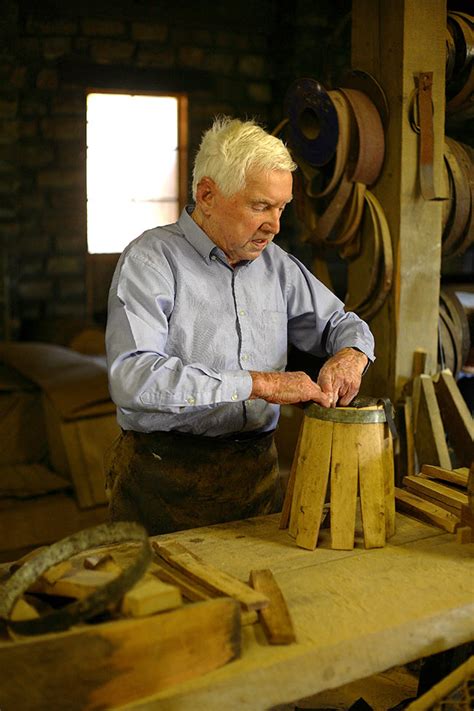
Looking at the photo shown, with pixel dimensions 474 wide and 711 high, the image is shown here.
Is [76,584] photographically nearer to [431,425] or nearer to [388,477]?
[388,477]

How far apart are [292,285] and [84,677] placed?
1.69 m

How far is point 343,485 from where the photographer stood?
2346mm

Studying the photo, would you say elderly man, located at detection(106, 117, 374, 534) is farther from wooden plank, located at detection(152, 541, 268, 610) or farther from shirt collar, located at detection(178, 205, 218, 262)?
wooden plank, located at detection(152, 541, 268, 610)

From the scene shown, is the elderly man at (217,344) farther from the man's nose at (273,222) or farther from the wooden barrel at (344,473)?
the wooden barrel at (344,473)

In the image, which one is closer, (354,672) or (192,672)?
(192,672)

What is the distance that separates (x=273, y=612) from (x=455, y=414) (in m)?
2.13

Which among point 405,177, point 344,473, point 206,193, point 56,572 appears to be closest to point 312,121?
point 405,177

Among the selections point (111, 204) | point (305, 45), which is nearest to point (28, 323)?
point (111, 204)

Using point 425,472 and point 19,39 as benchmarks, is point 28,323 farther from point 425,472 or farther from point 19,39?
point 425,472

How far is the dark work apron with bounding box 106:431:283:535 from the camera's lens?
284cm

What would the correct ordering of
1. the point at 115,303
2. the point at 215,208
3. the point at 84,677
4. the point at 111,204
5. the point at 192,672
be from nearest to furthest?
1. the point at 84,677
2. the point at 192,672
3. the point at 115,303
4. the point at 215,208
5. the point at 111,204

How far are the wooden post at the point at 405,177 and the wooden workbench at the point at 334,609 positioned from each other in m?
1.34

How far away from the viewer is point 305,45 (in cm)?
872

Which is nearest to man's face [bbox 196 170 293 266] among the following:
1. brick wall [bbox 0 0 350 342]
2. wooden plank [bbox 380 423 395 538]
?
wooden plank [bbox 380 423 395 538]
